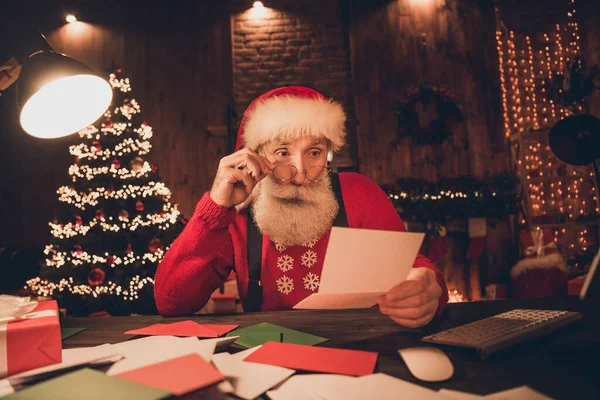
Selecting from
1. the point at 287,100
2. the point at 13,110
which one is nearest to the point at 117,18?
the point at 13,110

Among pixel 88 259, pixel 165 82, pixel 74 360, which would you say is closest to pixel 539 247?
pixel 74 360

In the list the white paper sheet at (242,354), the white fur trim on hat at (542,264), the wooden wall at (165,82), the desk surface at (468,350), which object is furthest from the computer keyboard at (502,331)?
the wooden wall at (165,82)

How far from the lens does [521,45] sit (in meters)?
4.32

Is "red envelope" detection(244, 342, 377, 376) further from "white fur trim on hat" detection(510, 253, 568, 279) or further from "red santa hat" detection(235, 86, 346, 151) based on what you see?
"white fur trim on hat" detection(510, 253, 568, 279)

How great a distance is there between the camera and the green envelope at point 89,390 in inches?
18.6

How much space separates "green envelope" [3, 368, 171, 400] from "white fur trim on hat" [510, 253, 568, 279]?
11.6 ft

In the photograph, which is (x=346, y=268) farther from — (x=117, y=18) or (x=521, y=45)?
(x=117, y=18)

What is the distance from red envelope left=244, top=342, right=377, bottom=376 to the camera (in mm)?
583

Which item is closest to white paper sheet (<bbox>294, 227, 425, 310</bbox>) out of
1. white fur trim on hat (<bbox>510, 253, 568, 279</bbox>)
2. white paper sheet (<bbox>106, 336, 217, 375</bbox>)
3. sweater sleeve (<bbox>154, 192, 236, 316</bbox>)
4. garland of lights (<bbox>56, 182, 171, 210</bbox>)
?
white paper sheet (<bbox>106, 336, 217, 375</bbox>)

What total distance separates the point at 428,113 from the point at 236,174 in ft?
12.1

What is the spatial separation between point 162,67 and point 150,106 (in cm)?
54

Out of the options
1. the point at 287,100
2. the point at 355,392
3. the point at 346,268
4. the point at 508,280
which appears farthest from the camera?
the point at 508,280

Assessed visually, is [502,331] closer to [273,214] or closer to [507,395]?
[507,395]

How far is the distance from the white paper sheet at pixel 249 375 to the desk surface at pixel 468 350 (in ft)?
0.15
